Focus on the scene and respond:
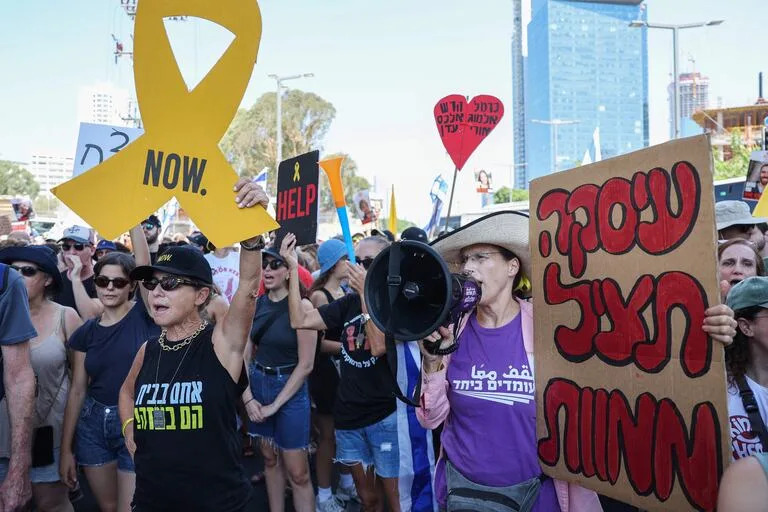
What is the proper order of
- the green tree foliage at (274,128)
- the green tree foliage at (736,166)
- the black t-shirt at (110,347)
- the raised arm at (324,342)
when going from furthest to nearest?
1. the green tree foliage at (274,128)
2. the green tree foliage at (736,166)
3. the raised arm at (324,342)
4. the black t-shirt at (110,347)

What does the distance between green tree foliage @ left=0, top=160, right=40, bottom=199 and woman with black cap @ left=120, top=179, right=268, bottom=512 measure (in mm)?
68987

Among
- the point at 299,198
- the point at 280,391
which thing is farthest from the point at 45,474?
the point at 299,198

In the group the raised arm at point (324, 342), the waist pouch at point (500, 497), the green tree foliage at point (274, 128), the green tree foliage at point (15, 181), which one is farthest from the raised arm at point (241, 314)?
the green tree foliage at point (15, 181)

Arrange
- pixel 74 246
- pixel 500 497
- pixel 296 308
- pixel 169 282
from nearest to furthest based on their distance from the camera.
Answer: pixel 500 497 → pixel 169 282 → pixel 296 308 → pixel 74 246

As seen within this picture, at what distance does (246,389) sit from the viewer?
133 inches

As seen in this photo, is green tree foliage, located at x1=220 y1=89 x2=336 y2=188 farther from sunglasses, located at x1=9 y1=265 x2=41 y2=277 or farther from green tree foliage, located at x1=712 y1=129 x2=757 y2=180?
sunglasses, located at x1=9 y1=265 x2=41 y2=277

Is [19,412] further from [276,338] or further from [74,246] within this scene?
[74,246]

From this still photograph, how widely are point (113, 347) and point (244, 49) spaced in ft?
6.86

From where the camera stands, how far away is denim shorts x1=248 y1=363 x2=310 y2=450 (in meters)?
4.50

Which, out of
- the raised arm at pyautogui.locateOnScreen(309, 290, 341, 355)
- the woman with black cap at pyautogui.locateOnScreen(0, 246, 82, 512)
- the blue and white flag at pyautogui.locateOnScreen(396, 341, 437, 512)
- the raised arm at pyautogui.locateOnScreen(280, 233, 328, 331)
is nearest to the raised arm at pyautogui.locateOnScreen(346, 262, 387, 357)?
the blue and white flag at pyautogui.locateOnScreen(396, 341, 437, 512)

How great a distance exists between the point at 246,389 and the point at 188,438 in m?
0.65

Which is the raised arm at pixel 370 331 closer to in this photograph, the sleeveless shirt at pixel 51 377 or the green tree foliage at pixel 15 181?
the sleeveless shirt at pixel 51 377

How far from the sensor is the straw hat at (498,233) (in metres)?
2.96

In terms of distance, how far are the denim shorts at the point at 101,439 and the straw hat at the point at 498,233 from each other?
7.10 feet
